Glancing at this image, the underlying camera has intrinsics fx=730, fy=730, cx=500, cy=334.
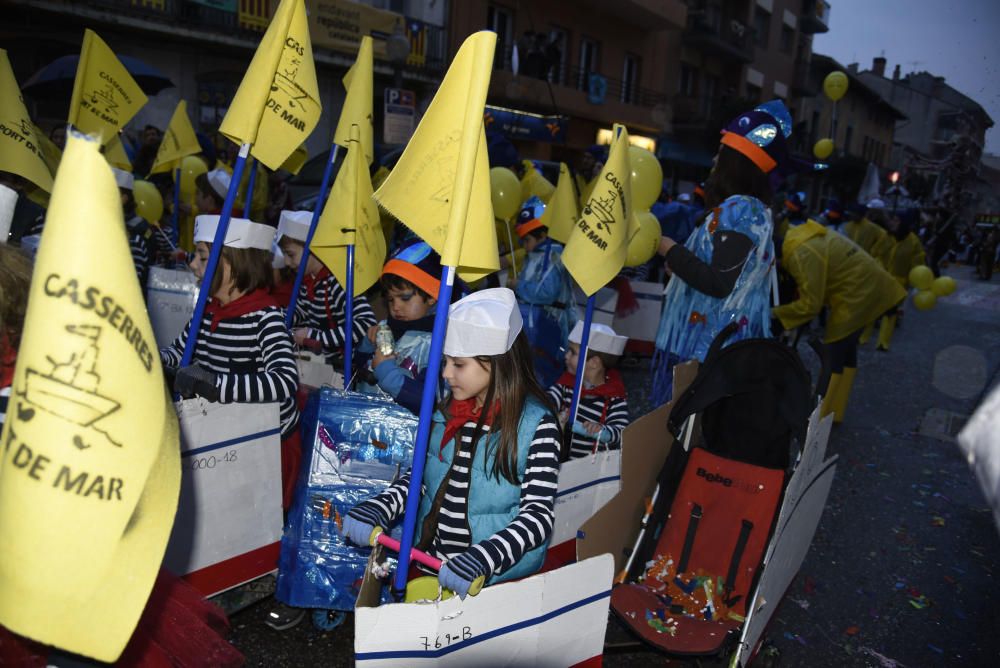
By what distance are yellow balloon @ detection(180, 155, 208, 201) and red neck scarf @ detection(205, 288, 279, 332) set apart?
470 centimetres

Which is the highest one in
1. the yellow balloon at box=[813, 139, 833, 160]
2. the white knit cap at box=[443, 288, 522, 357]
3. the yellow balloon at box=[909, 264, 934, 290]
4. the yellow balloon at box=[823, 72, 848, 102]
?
the yellow balloon at box=[823, 72, 848, 102]

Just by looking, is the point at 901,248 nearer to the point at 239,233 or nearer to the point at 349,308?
the point at 349,308

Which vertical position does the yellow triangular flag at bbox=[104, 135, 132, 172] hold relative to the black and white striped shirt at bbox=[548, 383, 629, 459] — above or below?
above

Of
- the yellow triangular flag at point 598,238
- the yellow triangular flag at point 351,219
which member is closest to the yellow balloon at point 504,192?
the yellow triangular flag at point 351,219

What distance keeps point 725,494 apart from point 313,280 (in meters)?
2.92

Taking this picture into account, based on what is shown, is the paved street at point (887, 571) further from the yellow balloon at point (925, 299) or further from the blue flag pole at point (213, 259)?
the yellow balloon at point (925, 299)

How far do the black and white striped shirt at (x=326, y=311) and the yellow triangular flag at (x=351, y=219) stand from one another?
0.45 meters

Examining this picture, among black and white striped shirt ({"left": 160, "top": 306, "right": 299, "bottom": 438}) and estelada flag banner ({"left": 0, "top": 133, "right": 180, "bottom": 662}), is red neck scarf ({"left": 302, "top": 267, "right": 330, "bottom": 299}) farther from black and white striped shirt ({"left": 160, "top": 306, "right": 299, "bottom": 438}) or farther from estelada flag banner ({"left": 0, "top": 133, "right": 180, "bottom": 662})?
estelada flag banner ({"left": 0, "top": 133, "right": 180, "bottom": 662})

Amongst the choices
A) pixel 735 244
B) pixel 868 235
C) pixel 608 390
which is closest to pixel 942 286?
pixel 868 235

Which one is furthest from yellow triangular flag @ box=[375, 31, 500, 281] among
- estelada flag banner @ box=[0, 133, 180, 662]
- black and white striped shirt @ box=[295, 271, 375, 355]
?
black and white striped shirt @ box=[295, 271, 375, 355]

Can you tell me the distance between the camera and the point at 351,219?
3.67 metres

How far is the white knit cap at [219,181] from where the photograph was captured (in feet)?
20.1

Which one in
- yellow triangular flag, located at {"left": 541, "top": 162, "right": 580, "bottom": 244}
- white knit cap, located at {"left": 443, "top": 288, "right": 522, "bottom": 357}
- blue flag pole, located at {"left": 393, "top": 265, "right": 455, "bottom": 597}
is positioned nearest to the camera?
blue flag pole, located at {"left": 393, "top": 265, "right": 455, "bottom": 597}

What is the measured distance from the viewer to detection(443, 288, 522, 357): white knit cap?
84.7 inches
